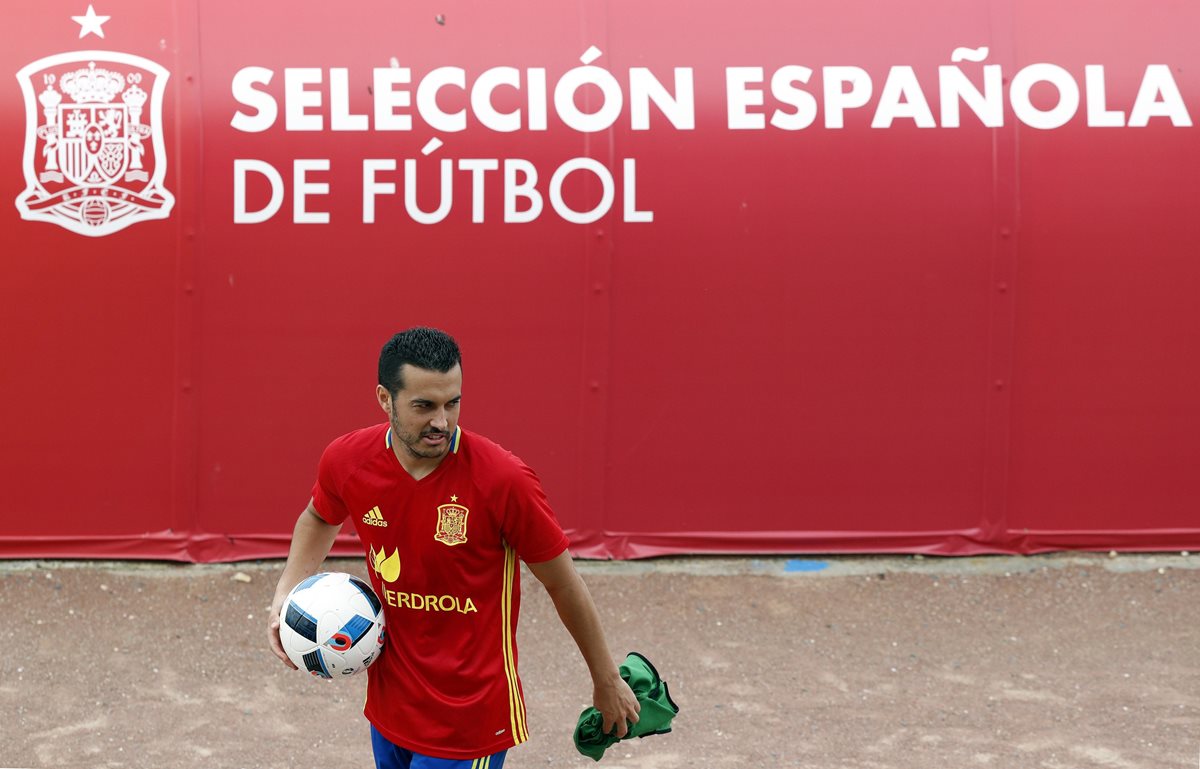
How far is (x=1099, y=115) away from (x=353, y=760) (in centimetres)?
561

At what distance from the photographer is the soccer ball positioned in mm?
3553

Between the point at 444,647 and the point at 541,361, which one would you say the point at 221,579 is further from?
the point at 444,647

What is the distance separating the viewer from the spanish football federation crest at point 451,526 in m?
3.37

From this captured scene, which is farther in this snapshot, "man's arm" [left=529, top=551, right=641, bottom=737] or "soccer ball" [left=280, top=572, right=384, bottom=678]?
"soccer ball" [left=280, top=572, right=384, bottom=678]

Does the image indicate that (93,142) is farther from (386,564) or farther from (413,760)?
(413,760)

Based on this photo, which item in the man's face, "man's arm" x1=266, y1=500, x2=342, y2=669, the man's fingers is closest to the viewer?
the man's face

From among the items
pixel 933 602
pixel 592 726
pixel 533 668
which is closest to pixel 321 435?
pixel 533 668

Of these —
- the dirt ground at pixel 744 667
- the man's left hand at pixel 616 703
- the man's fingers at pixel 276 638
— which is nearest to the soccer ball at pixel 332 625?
the man's fingers at pixel 276 638

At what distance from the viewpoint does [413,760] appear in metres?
3.50

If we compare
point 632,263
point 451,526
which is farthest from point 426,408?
point 632,263

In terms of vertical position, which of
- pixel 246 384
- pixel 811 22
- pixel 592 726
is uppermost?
pixel 811 22

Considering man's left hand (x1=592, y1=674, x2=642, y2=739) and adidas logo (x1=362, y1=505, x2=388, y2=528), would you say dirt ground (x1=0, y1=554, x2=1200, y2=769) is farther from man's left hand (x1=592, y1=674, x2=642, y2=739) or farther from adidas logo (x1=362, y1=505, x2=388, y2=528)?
adidas logo (x1=362, y1=505, x2=388, y2=528)

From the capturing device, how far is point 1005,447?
8102 mm

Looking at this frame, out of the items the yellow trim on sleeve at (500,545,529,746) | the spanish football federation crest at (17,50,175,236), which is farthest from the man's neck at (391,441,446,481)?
the spanish football federation crest at (17,50,175,236)
